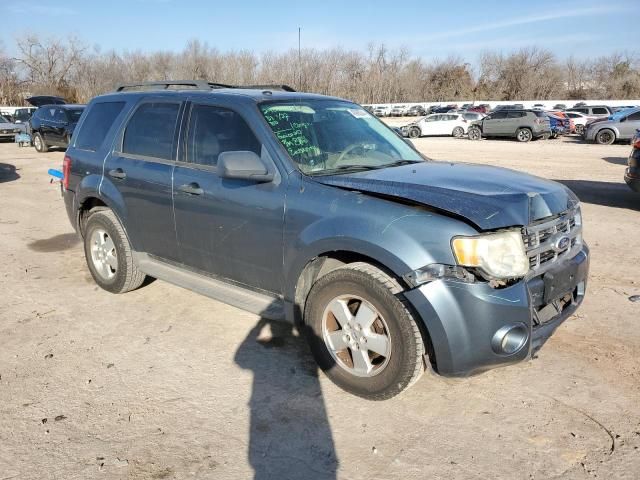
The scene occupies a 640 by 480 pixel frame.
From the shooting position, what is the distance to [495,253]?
2.82 meters

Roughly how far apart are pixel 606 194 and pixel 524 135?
17527 millimetres

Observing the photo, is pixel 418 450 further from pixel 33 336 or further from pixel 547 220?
pixel 33 336

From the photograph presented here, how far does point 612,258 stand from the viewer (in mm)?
6160

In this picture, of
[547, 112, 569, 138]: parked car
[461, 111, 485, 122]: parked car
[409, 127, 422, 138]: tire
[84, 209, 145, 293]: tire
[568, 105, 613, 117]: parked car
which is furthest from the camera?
[409, 127, 422, 138]: tire

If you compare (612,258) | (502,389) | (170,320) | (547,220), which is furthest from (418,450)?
(612,258)

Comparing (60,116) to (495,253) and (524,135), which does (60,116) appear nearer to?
(495,253)

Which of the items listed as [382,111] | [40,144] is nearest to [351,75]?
[382,111]

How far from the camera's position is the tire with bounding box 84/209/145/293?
4812 millimetres

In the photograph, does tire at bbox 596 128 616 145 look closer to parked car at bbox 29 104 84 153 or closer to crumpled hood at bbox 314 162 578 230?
parked car at bbox 29 104 84 153

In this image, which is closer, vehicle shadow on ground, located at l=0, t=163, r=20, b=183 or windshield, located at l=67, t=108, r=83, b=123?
vehicle shadow on ground, located at l=0, t=163, r=20, b=183

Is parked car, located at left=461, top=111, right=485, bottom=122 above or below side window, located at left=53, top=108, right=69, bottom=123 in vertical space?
above

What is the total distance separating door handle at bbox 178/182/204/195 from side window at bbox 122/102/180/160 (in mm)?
364

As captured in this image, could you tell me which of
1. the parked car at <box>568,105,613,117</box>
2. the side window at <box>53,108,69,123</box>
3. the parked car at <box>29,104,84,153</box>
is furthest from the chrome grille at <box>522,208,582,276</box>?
the parked car at <box>568,105,613,117</box>

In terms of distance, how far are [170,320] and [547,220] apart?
3.12 meters
